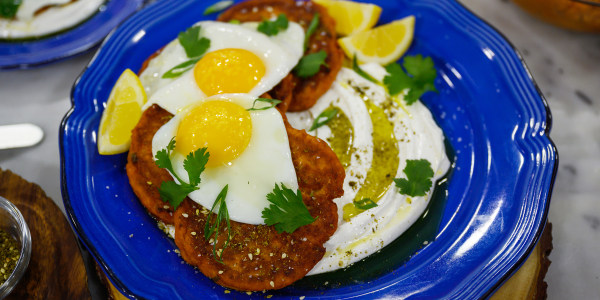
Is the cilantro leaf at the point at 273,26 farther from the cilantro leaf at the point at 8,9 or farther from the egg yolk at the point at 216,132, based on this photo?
the cilantro leaf at the point at 8,9

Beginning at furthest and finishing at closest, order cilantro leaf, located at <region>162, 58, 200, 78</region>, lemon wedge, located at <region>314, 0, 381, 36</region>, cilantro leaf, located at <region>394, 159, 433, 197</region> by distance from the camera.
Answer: lemon wedge, located at <region>314, 0, 381, 36</region>
cilantro leaf, located at <region>162, 58, 200, 78</region>
cilantro leaf, located at <region>394, 159, 433, 197</region>

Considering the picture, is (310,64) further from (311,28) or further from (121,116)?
(121,116)

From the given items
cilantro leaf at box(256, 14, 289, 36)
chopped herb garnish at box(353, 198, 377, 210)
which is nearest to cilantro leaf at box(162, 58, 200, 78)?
cilantro leaf at box(256, 14, 289, 36)

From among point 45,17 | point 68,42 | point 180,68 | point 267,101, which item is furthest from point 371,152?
point 45,17

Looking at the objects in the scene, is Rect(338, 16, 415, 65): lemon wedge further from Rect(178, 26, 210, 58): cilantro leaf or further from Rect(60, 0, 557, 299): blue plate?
Rect(178, 26, 210, 58): cilantro leaf

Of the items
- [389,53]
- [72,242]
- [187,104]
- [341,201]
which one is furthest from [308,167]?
[72,242]

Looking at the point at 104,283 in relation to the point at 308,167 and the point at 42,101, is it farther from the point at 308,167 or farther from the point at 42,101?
the point at 42,101

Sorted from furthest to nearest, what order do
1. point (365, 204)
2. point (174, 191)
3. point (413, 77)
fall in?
point (413, 77), point (365, 204), point (174, 191)
